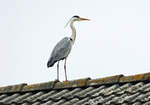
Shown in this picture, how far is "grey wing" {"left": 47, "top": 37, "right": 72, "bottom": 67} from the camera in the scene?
1423 centimetres

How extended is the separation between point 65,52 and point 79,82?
7.32 meters

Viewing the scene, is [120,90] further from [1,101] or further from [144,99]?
[1,101]

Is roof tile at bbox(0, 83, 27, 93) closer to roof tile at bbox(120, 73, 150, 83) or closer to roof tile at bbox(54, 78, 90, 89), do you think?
roof tile at bbox(54, 78, 90, 89)

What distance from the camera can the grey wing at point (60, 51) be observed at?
14227mm

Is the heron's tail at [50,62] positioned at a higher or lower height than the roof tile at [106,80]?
higher

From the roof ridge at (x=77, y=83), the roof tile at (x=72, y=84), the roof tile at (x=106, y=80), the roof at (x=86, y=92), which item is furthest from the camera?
the roof tile at (x=72, y=84)

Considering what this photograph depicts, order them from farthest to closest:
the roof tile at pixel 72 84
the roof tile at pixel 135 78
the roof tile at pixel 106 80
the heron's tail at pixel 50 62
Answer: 1. the heron's tail at pixel 50 62
2. the roof tile at pixel 72 84
3. the roof tile at pixel 106 80
4. the roof tile at pixel 135 78

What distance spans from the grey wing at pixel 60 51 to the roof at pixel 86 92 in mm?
6505

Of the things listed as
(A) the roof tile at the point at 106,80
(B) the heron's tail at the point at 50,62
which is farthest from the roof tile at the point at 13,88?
(B) the heron's tail at the point at 50,62

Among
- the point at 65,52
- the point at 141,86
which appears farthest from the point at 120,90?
the point at 65,52

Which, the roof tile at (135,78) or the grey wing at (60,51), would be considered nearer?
the roof tile at (135,78)

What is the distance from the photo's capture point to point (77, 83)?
707 centimetres

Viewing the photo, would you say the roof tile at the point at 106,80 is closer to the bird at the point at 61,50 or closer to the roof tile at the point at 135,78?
the roof tile at the point at 135,78

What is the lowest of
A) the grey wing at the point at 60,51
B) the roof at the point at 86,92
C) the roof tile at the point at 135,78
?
the roof at the point at 86,92
